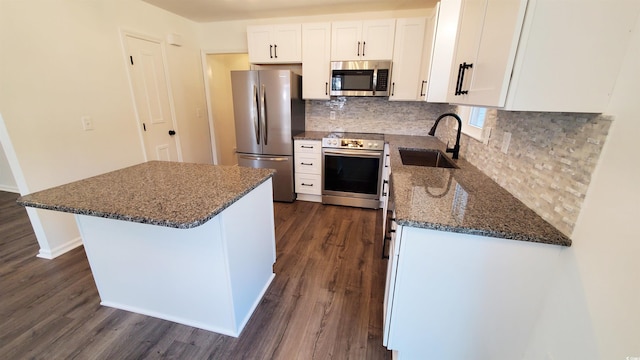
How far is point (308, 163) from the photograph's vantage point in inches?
132

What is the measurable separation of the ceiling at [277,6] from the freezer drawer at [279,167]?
183cm

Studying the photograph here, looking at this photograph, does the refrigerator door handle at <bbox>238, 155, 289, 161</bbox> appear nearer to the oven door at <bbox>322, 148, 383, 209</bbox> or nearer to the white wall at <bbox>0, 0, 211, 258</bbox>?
the oven door at <bbox>322, 148, 383, 209</bbox>

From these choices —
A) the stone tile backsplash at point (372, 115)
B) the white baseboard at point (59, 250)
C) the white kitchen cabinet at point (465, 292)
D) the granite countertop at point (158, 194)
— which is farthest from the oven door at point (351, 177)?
the white baseboard at point (59, 250)

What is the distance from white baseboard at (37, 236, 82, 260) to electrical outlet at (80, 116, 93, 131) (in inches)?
43.3

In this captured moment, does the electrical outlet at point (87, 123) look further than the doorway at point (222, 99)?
No

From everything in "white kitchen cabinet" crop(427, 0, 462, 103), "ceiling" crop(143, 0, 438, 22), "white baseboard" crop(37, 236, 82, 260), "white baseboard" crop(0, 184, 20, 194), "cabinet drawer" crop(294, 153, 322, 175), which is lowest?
"white baseboard" crop(37, 236, 82, 260)

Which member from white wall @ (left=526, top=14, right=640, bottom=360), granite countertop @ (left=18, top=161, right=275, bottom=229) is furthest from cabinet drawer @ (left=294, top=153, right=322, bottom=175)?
white wall @ (left=526, top=14, right=640, bottom=360)

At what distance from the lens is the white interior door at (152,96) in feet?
9.69

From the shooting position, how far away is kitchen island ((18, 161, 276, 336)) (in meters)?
1.30

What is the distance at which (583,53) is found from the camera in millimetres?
832

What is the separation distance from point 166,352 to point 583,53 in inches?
92.1

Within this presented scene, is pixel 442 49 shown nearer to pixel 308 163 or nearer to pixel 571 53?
pixel 571 53

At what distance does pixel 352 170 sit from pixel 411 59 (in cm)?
149

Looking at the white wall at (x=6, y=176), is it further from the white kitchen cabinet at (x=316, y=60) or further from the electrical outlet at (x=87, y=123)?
the white kitchen cabinet at (x=316, y=60)
